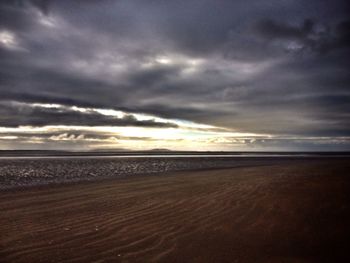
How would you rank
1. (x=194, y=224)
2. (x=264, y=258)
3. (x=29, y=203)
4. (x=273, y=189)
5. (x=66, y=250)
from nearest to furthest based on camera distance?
(x=264, y=258)
(x=66, y=250)
(x=194, y=224)
(x=29, y=203)
(x=273, y=189)

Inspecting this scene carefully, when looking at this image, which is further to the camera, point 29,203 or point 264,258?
point 29,203

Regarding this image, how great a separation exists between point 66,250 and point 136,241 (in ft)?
4.74

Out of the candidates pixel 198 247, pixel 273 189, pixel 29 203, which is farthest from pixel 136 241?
pixel 273 189

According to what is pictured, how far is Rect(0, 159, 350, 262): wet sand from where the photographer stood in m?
5.84

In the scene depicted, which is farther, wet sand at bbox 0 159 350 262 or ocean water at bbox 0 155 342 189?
ocean water at bbox 0 155 342 189

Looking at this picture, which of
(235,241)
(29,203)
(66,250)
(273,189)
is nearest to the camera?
(66,250)

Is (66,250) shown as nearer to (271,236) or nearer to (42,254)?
(42,254)

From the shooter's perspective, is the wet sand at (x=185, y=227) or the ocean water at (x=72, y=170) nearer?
the wet sand at (x=185, y=227)

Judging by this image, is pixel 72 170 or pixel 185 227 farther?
pixel 72 170

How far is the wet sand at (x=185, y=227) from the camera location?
19.1ft

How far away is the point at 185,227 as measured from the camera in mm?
7566

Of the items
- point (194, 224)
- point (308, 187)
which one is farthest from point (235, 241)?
point (308, 187)

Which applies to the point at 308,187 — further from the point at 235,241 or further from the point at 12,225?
the point at 12,225

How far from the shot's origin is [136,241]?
6562 millimetres
